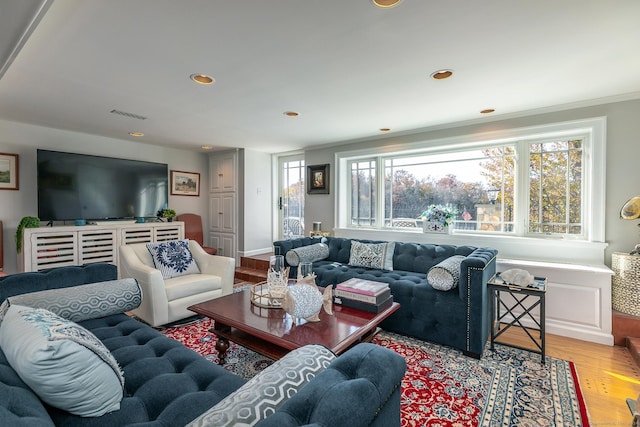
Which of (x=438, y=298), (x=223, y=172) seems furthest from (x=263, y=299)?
(x=223, y=172)

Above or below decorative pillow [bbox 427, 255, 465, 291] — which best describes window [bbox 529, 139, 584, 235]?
above

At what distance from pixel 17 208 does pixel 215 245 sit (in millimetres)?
2957

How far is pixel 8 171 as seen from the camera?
3.89m

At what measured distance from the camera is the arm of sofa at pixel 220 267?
3.27 m

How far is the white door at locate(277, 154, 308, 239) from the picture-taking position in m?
5.80

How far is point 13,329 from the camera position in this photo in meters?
0.98

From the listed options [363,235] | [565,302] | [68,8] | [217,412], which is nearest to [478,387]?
[565,302]

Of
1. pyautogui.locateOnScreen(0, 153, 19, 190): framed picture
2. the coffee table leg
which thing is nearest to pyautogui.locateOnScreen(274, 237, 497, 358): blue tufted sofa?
the coffee table leg

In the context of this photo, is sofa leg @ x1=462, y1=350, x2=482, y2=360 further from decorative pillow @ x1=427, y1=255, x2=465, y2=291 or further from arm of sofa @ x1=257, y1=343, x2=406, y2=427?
arm of sofa @ x1=257, y1=343, x2=406, y2=427

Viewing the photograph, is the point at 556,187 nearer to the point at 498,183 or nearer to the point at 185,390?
the point at 498,183

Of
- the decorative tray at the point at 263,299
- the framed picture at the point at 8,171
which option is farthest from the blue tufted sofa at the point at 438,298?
the framed picture at the point at 8,171

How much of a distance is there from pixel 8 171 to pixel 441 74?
540cm

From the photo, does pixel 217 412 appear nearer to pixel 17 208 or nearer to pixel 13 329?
pixel 13 329

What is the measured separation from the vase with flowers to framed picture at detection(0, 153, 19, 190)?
560cm
